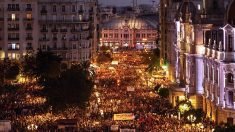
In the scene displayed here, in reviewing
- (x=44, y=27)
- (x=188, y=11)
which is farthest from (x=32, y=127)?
(x=44, y=27)

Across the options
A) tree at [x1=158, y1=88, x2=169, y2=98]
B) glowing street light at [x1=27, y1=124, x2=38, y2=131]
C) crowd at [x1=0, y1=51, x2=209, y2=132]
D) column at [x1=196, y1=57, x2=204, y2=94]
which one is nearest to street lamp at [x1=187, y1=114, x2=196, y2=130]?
crowd at [x1=0, y1=51, x2=209, y2=132]

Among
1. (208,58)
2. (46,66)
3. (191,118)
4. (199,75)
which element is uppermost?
(208,58)

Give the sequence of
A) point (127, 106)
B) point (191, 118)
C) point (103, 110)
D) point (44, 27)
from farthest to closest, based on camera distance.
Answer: point (44, 27) < point (127, 106) < point (103, 110) < point (191, 118)

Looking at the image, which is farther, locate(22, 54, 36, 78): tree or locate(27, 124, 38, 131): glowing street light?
locate(22, 54, 36, 78): tree

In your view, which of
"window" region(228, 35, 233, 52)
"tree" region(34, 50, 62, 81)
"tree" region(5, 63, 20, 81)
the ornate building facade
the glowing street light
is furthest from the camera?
"tree" region(5, 63, 20, 81)

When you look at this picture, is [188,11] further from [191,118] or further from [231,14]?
[191,118]

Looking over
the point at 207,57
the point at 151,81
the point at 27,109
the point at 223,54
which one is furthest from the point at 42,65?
the point at 223,54

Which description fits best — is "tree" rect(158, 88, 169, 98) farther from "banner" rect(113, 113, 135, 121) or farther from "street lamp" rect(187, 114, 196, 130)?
"street lamp" rect(187, 114, 196, 130)

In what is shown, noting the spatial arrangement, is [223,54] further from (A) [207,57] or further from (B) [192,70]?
(B) [192,70]

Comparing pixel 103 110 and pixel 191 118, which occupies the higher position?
pixel 191 118
